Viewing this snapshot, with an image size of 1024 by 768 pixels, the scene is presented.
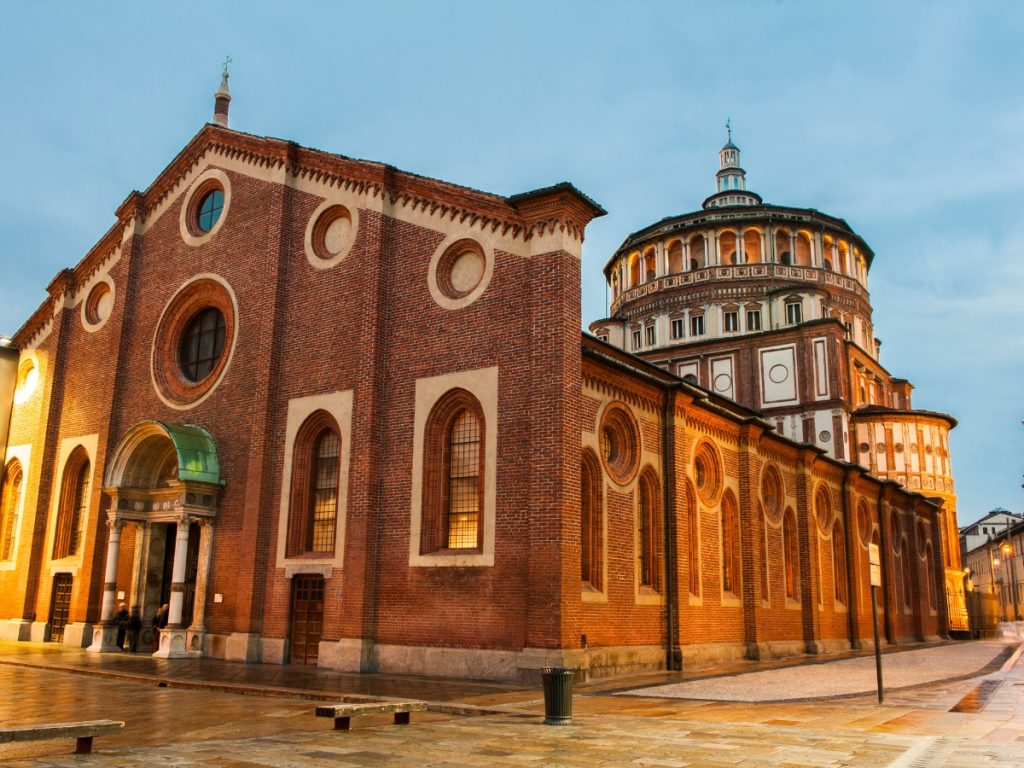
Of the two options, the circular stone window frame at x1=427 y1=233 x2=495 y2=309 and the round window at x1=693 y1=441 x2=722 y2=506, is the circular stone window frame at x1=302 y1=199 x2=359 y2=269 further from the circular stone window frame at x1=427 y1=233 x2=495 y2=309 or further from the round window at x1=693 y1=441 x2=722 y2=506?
the round window at x1=693 y1=441 x2=722 y2=506

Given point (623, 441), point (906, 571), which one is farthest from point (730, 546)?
point (906, 571)

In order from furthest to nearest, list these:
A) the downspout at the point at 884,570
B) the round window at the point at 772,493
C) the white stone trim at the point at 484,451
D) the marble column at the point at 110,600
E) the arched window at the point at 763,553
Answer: the downspout at the point at 884,570 → the round window at the point at 772,493 → the arched window at the point at 763,553 → the marble column at the point at 110,600 → the white stone trim at the point at 484,451

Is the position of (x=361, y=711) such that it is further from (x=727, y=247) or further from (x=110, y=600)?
(x=727, y=247)

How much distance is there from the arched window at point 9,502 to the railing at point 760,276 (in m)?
35.6

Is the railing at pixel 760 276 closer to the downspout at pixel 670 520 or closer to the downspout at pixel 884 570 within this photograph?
the downspout at pixel 884 570

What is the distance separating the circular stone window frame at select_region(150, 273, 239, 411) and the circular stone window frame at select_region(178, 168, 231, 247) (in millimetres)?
1295

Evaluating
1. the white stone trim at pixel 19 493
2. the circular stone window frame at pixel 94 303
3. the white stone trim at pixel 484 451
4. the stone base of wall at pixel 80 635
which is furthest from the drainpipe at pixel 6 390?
the white stone trim at pixel 484 451

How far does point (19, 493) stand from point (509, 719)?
23.1 metres

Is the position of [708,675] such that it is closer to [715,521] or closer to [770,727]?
[715,521]

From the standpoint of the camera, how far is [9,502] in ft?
96.9

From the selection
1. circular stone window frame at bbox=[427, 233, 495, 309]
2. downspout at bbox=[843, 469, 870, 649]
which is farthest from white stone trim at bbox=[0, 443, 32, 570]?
downspout at bbox=[843, 469, 870, 649]

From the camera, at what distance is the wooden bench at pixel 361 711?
10.8 metres

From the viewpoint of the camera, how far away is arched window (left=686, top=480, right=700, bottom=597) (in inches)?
944

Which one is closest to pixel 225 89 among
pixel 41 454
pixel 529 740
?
pixel 41 454
